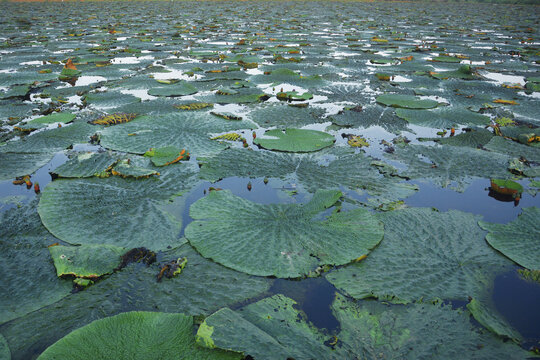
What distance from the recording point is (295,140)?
2734 millimetres

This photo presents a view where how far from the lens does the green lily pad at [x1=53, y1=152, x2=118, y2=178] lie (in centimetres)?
219

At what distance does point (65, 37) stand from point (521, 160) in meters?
10.7

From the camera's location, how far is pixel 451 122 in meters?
3.24

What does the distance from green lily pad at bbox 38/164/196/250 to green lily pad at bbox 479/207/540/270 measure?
5.14 ft

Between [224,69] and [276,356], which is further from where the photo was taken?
[224,69]

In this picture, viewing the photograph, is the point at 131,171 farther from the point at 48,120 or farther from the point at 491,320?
the point at 491,320

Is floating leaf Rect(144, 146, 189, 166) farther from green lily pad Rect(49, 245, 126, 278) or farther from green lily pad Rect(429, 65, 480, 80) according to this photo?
green lily pad Rect(429, 65, 480, 80)

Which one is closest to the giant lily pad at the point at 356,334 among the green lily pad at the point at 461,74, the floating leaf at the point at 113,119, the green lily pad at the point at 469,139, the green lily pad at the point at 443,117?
the green lily pad at the point at 469,139

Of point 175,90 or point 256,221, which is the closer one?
point 256,221

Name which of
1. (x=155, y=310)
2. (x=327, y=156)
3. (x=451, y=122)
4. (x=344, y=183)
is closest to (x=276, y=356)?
(x=155, y=310)

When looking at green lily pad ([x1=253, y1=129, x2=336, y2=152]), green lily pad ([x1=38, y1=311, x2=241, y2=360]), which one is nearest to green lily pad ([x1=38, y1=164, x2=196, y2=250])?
green lily pad ([x1=38, y1=311, x2=241, y2=360])

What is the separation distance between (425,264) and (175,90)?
3.56 meters

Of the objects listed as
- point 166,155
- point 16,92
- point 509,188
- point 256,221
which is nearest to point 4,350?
point 256,221

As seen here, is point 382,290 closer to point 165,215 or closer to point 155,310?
point 155,310
